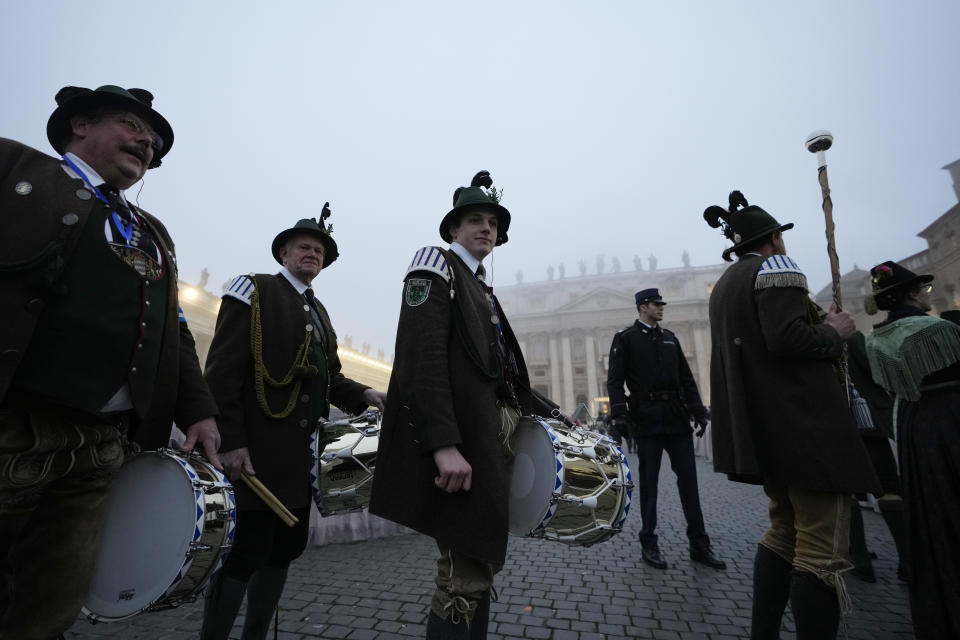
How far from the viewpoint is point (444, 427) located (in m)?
→ 1.77

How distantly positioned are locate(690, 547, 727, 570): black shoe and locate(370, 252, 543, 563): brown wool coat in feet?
10.7

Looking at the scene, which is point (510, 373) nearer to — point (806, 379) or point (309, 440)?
point (309, 440)

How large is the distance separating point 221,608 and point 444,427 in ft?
5.04

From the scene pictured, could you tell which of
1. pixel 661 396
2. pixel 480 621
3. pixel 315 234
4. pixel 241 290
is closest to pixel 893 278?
pixel 661 396

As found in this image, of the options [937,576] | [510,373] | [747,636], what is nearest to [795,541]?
[937,576]

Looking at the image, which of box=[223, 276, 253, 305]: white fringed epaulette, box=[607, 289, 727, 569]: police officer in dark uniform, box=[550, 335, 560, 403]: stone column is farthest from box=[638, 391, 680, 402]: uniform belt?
box=[550, 335, 560, 403]: stone column

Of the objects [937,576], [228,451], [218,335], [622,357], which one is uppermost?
[622,357]

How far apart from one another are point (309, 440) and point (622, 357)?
→ 366 cm

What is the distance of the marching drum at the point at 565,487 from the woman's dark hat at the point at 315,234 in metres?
2.02

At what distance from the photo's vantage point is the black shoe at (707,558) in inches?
160

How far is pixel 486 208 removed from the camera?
2410 millimetres

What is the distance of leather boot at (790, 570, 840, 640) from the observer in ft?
6.72

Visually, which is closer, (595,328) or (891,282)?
(891,282)

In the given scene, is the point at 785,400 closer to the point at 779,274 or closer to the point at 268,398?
the point at 779,274
